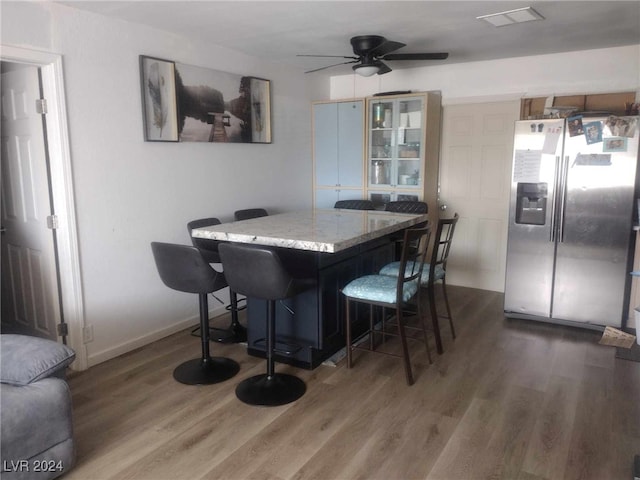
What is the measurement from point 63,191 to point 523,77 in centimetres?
416

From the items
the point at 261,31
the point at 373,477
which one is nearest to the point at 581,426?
the point at 373,477

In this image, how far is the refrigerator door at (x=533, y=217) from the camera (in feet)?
Answer: 12.9

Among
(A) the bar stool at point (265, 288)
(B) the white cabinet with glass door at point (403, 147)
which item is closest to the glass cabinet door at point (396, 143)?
(B) the white cabinet with glass door at point (403, 147)

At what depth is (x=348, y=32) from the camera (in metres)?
3.71

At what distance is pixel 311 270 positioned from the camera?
3.13m

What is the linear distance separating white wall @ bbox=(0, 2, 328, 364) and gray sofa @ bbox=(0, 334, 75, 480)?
3.86 feet

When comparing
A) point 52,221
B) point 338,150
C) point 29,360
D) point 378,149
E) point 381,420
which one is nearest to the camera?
point 29,360

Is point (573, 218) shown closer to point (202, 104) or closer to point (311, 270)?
point (311, 270)

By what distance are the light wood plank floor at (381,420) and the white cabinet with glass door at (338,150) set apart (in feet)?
7.96

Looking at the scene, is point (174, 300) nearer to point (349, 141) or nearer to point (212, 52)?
point (212, 52)

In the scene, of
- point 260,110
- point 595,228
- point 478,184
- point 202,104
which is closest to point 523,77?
point 478,184

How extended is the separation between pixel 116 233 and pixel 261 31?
186 centimetres

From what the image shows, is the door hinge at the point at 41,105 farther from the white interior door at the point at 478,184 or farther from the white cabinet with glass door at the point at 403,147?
the white interior door at the point at 478,184

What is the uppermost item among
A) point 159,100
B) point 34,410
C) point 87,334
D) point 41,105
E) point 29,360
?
point 159,100
